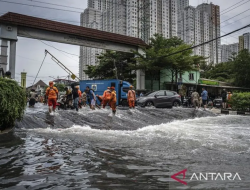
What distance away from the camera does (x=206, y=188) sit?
3.17m

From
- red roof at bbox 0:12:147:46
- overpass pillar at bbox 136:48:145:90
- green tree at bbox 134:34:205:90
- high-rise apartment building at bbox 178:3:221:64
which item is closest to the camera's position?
red roof at bbox 0:12:147:46

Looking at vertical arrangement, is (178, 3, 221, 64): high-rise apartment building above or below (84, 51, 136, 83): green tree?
above

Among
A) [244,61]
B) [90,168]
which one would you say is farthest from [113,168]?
[244,61]

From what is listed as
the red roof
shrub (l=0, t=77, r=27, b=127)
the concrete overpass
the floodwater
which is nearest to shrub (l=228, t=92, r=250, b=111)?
the concrete overpass

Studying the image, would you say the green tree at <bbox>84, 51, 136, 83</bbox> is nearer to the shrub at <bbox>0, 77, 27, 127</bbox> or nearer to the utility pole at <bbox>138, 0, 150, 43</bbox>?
the utility pole at <bbox>138, 0, 150, 43</bbox>

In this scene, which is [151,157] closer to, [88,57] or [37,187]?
[37,187]

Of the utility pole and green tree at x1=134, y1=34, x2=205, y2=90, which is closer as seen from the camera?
green tree at x1=134, y1=34, x2=205, y2=90

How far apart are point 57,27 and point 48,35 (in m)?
1.13

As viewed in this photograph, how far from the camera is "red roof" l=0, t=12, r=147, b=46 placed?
1970 cm

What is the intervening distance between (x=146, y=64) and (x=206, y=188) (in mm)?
23063

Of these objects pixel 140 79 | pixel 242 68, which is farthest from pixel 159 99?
pixel 242 68

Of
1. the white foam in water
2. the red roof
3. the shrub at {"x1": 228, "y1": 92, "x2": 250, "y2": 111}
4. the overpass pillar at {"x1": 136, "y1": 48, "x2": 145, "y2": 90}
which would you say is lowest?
the white foam in water

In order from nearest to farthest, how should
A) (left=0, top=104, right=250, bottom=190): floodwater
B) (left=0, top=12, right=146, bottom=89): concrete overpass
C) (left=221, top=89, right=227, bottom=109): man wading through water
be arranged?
(left=0, top=104, right=250, bottom=190): floodwater → (left=0, top=12, right=146, bottom=89): concrete overpass → (left=221, top=89, right=227, bottom=109): man wading through water

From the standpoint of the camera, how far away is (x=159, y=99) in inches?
706
